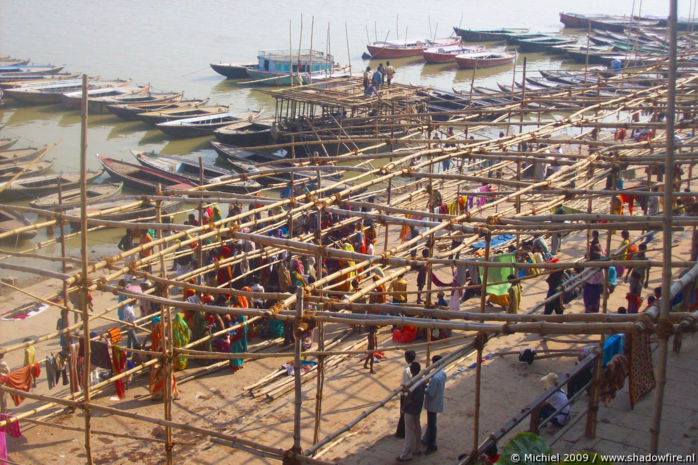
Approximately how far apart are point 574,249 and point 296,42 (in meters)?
39.4

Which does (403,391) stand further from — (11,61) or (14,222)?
(11,61)

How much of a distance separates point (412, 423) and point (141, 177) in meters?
17.0

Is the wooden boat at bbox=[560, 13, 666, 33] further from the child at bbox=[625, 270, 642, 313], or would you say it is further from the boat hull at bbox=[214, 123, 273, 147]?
the child at bbox=[625, 270, 642, 313]

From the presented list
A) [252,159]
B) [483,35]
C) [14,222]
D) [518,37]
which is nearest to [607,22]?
[518,37]

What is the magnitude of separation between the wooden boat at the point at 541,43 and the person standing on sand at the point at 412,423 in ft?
142

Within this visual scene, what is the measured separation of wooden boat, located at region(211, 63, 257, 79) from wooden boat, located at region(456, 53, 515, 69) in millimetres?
11945

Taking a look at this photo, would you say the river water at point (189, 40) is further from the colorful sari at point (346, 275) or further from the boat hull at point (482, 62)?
the colorful sari at point (346, 275)

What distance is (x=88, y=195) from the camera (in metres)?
19.6

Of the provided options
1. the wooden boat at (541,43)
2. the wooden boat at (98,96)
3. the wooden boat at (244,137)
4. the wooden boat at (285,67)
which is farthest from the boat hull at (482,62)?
the wooden boat at (244,137)

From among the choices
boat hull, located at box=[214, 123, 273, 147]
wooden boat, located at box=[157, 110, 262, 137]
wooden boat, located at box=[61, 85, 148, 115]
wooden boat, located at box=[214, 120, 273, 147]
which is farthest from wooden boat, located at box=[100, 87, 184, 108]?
boat hull, located at box=[214, 123, 273, 147]

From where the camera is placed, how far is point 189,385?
8.38 meters

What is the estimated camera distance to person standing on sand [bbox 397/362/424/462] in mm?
6168

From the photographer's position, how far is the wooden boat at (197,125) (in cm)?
2662

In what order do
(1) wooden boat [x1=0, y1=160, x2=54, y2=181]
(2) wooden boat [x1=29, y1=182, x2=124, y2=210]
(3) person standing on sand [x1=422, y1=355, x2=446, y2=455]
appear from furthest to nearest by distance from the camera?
(1) wooden boat [x1=0, y1=160, x2=54, y2=181] < (2) wooden boat [x1=29, y1=182, x2=124, y2=210] < (3) person standing on sand [x1=422, y1=355, x2=446, y2=455]
